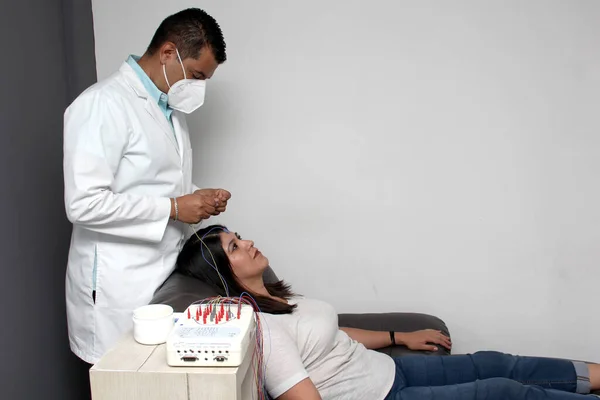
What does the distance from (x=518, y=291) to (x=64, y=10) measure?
227 centimetres

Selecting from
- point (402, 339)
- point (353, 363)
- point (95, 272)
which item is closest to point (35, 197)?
point (95, 272)

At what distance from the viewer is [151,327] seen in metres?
1.09

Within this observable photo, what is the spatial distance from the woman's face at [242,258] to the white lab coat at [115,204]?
0.18m

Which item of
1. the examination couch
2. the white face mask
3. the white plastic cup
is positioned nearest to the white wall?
the examination couch

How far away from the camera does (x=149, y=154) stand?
1.54 m

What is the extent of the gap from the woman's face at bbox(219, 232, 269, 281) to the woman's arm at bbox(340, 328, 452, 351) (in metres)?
0.53

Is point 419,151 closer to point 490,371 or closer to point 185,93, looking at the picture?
point 490,371

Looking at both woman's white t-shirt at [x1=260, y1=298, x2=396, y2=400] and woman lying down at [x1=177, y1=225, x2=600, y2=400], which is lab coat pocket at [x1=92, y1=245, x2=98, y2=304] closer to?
woman lying down at [x1=177, y1=225, x2=600, y2=400]

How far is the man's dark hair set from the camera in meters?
1.55

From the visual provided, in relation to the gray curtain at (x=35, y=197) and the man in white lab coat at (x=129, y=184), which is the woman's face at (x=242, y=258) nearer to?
the man in white lab coat at (x=129, y=184)

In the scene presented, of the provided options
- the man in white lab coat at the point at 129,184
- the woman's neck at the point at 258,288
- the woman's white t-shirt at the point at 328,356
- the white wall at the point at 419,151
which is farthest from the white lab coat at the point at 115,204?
the white wall at the point at 419,151

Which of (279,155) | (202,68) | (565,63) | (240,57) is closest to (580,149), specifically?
(565,63)

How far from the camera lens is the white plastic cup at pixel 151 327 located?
3.58 ft

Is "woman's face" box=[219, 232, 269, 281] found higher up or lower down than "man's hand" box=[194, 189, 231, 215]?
lower down
